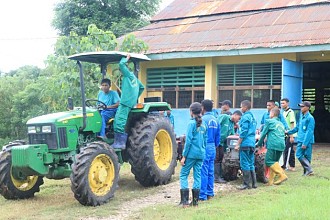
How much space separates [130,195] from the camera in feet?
29.2

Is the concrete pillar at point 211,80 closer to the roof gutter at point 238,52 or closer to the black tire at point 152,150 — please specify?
the roof gutter at point 238,52

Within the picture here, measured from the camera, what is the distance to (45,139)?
8383 millimetres

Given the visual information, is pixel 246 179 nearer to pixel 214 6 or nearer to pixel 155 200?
pixel 155 200

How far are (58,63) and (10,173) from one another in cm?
821

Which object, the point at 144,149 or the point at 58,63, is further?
the point at 58,63

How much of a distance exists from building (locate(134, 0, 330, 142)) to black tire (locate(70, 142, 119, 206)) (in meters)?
8.01

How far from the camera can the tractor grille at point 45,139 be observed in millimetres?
8312

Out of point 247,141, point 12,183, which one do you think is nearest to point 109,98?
point 12,183

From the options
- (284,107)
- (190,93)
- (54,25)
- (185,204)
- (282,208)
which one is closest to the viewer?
(282,208)

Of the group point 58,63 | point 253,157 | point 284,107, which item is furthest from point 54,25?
point 253,157

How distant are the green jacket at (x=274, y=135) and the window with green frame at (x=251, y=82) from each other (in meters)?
6.65

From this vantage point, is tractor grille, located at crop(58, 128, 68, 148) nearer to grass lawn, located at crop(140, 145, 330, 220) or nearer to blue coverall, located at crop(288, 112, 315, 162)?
grass lawn, located at crop(140, 145, 330, 220)

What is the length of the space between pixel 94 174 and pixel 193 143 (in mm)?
1633

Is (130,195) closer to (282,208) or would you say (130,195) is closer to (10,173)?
(10,173)
